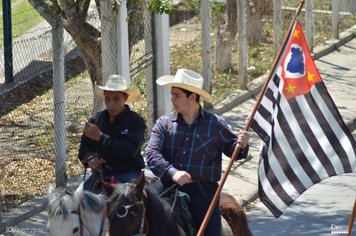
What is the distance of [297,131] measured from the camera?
9203mm

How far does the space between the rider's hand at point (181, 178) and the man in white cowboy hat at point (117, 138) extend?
999mm

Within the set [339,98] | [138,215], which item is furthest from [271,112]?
[339,98]

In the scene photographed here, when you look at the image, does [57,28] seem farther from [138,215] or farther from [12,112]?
[138,215]

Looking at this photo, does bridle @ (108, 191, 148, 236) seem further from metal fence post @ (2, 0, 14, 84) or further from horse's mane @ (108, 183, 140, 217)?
metal fence post @ (2, 0, 14, 84)

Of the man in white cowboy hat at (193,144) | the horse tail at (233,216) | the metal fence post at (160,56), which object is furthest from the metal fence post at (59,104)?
the man in white cowboy hat at (193,144)

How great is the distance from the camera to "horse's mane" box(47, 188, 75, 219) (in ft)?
26.6

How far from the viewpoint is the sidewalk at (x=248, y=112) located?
12.5 metres

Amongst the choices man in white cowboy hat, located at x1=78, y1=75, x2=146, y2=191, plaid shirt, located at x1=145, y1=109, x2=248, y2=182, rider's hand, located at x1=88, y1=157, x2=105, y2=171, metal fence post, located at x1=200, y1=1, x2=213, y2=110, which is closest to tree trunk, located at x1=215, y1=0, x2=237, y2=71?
metal fence post, located at x1=200, y1=1, x2=213, y2=110

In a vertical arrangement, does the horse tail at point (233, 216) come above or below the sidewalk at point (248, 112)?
above

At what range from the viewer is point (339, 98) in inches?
750

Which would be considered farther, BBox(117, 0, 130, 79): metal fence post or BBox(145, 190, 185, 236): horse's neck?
BBox(117, 0, 130, 79): metal fence post

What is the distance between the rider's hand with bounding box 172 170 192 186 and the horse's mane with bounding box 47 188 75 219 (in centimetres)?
89

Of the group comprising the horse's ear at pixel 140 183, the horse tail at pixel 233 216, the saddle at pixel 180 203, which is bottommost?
the horse tail at pixel 233 216

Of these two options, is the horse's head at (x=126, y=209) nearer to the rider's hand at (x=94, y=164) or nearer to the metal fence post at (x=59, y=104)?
the rider's hand at (x=94, y=164)
